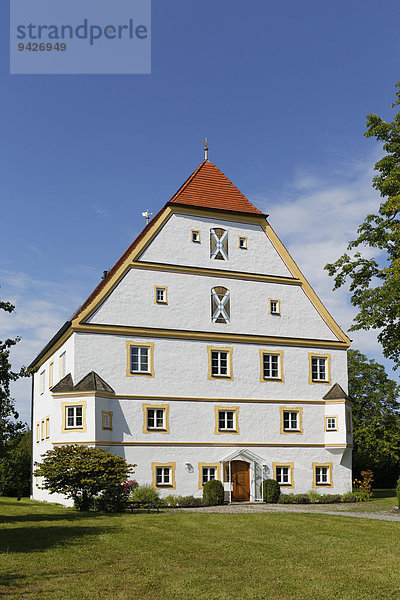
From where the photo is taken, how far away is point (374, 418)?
49688 mm

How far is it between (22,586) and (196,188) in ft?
90.4

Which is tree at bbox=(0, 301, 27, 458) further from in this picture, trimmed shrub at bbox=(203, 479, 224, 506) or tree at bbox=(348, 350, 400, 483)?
tree at bbox=(348, 350, 400, 483)

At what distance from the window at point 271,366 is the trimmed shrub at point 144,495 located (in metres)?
8.36

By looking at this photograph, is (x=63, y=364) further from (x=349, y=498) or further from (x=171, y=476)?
(x=349, y=498)

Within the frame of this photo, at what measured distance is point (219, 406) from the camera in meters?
33.9

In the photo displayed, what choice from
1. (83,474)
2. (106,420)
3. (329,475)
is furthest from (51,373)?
(329,475)

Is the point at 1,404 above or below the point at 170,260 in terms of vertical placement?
below

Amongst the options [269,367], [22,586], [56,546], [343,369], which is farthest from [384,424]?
[22,586]

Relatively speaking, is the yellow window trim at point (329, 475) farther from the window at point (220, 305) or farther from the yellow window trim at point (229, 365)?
the window at point (220, 305)

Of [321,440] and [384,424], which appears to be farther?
[384,424]

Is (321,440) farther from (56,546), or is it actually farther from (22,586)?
(22,586)

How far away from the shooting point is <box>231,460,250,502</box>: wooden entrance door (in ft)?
110

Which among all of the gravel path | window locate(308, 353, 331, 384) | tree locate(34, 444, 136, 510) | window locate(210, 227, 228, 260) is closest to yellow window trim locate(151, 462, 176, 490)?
the gravel path

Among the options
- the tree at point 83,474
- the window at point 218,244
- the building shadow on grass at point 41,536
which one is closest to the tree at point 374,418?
the window at point 218,244
